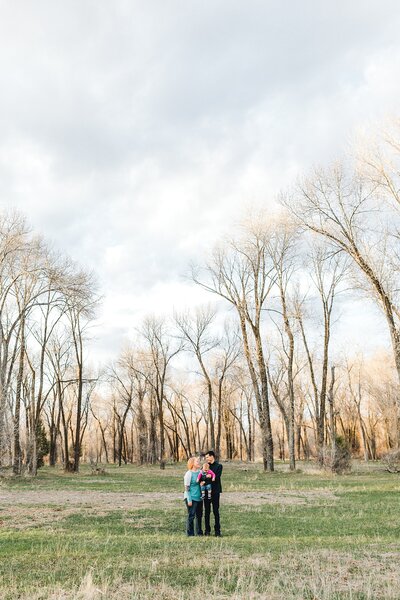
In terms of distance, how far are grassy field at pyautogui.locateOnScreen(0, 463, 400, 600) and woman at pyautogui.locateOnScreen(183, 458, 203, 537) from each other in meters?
0.50

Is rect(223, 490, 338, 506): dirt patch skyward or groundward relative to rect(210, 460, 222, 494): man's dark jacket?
groundward

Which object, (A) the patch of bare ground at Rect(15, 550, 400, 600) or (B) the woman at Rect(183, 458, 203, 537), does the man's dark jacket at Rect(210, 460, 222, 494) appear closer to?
(B) the woman at Rect(183, 458, 203, 537)

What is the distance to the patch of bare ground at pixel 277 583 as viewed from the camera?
6.04m

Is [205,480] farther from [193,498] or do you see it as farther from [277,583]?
[277,583]

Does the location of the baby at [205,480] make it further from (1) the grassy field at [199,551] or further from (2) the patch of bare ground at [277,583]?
(2) the patch of bare ground at [277,583]

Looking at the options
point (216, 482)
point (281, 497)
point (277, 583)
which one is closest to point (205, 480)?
point (216, 482)

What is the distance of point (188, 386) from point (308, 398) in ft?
65.2

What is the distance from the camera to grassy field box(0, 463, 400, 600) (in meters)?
6.38

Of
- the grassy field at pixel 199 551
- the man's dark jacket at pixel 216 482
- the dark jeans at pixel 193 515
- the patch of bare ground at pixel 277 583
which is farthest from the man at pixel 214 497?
the patch of bare ground at pixel 277 583

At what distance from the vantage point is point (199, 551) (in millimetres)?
8914

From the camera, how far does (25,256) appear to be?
28.4 meters

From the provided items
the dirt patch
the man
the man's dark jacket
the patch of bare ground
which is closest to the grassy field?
the patch of bare ground

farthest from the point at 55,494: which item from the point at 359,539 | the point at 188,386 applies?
the point at 188,386

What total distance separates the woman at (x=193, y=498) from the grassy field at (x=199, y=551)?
0.50 m
